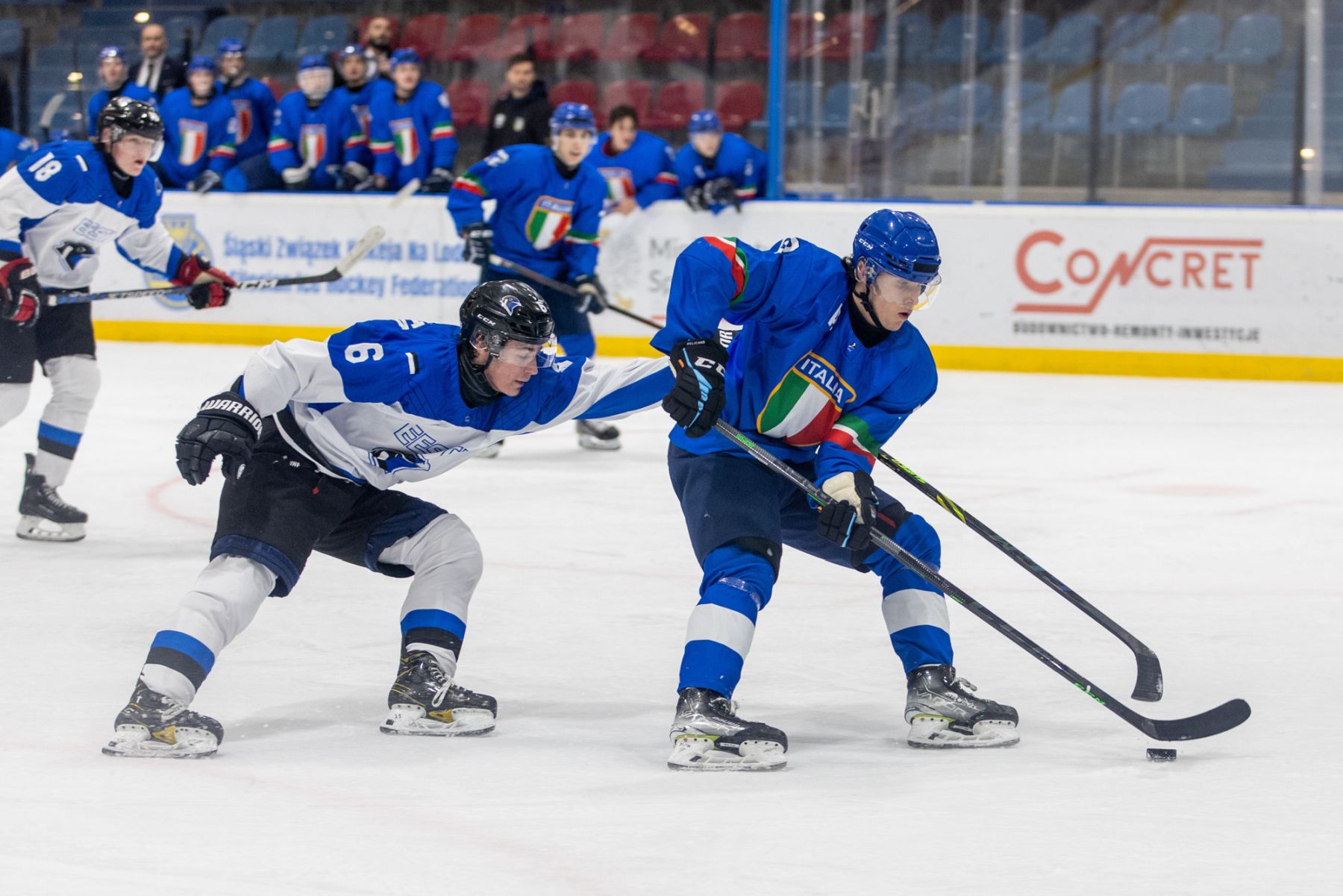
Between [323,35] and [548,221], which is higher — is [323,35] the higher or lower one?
the higher one

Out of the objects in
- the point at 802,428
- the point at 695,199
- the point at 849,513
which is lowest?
the point at 849,513

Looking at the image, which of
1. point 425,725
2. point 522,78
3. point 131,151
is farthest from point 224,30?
point 425,725

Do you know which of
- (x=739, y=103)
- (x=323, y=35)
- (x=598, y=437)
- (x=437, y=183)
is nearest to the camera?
→ (x=598, y=437)

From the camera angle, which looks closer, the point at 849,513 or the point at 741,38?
the point at 849,513

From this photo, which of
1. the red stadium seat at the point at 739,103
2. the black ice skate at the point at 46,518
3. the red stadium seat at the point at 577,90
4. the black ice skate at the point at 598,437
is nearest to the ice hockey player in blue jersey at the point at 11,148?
the red stadium seat at the point at 577,90

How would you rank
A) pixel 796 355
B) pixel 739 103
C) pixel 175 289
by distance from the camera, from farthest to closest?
pixel 739 103
pixel 175 289
pixel 796 355

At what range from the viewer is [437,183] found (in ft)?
30.3

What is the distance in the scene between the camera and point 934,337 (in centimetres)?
864

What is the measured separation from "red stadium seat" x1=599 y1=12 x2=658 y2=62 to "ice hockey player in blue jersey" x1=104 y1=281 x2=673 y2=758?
7.40 meters

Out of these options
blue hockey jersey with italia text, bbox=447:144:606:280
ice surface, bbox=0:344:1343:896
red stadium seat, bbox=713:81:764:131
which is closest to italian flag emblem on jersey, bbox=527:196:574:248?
blue hockey jersey with italia text, bbox=447:144:606:280

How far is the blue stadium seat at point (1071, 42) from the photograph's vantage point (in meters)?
8.87

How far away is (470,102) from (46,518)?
6274 millimetres

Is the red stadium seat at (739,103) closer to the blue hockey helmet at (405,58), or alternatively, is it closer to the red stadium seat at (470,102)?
the red stadium seat at (470,102)

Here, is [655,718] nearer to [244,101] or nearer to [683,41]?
[683,41]
